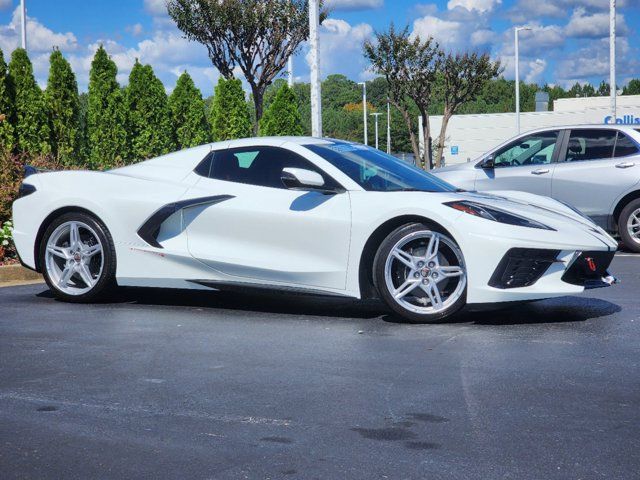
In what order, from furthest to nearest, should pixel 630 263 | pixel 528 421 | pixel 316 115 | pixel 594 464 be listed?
pixel 316 115 < pixel 630 263 < pixel 528 421 < pixel 594 464

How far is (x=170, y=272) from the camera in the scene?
7.98 metres

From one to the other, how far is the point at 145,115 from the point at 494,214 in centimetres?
1521

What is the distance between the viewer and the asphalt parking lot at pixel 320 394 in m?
3.98

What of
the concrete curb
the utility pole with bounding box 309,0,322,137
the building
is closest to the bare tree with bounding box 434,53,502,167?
the building

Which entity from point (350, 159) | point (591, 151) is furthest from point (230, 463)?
A: point (591, 151)

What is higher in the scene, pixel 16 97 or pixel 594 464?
pixel 16 97

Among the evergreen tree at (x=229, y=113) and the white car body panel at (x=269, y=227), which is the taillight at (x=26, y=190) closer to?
the white car body panel at (x=269, y=227)

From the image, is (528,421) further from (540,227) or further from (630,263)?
(630,263)

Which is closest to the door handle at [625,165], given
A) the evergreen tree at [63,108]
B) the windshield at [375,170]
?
the windshield at [375,170]

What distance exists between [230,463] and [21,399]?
1.63 meters

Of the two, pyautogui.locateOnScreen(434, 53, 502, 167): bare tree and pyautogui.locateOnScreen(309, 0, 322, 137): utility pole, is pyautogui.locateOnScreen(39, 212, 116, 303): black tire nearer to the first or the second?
pyautogui.locateOnScreen(309, 0, 322, 137): utility pole

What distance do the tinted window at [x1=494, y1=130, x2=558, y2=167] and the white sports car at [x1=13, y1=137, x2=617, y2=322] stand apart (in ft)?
17.2

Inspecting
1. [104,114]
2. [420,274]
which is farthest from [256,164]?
[104,114]

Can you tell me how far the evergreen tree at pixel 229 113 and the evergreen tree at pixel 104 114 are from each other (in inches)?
123
